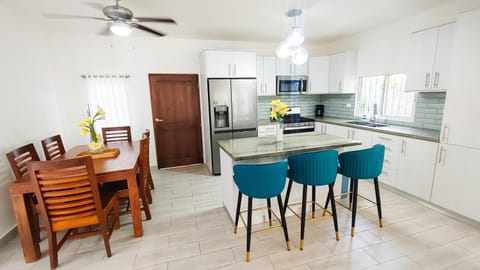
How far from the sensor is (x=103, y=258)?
2012 millimetres

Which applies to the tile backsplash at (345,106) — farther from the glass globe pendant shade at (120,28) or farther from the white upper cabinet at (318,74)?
the glass globe pendant shade at (120,28)

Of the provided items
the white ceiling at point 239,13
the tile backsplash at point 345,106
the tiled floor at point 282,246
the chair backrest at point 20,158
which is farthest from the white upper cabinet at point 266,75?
the chair backrest at point 20,158

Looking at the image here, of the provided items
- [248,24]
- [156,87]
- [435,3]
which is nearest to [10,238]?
[156,87]

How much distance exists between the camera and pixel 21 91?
273cm

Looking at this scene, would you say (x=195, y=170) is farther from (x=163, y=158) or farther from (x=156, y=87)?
(x=156, y=87)

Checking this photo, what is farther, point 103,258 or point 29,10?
point 29,10

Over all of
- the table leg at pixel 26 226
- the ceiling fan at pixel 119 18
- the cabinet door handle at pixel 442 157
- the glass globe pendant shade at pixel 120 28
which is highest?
the ceiling fan at pixel 119 18

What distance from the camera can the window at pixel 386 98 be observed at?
3.47 meters

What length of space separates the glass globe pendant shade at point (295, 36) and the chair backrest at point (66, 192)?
2.24 m

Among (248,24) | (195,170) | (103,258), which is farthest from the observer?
(195,170)

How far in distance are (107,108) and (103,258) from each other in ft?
9.40

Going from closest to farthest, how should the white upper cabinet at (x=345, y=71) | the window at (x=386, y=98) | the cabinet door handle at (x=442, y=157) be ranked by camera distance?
the cabinet door handle at (x=442, y=157) < the window at (x=386, y=98) < the white upper cabinet at (x=345, y=71)

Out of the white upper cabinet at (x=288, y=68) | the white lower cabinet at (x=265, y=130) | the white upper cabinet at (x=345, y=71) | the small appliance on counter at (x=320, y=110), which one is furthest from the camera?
the small appliance on counter at (x=320, y=110)

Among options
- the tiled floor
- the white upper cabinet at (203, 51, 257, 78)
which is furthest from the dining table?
the white upper cabinet at (203, 51, 257, 78)
